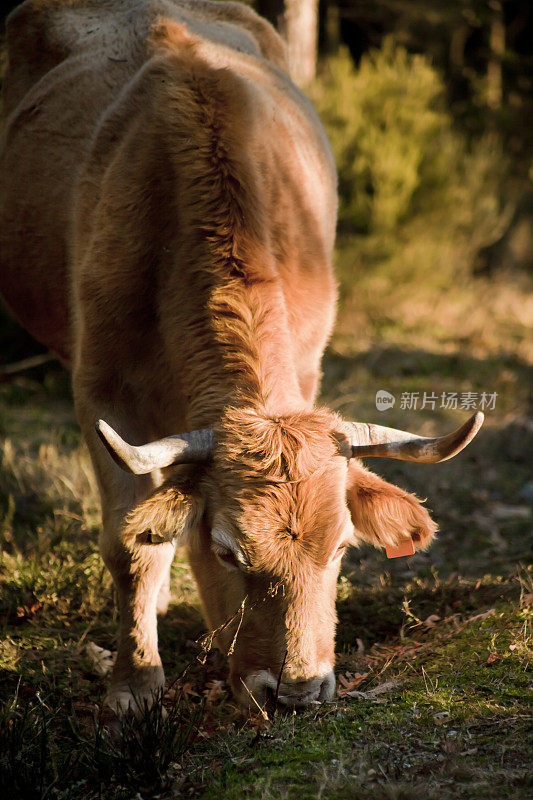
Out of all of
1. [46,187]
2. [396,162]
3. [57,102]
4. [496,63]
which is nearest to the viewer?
[46,187]

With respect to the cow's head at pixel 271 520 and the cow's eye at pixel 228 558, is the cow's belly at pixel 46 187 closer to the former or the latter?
the cow's head at pixel 271 520

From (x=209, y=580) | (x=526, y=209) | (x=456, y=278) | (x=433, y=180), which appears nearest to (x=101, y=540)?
(x=209, y=580)

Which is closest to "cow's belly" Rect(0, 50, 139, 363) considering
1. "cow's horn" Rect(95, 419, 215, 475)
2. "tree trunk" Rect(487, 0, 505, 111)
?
"cow's horn" Rect(95, 419, 215, 475)

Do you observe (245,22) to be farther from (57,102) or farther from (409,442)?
(409,442)

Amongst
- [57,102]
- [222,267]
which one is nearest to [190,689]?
[222,267]

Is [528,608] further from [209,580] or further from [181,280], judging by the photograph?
[181,280]

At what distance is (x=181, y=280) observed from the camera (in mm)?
3498

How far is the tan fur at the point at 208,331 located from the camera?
297 centimetres

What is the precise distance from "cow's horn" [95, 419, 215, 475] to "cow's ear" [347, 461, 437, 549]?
2.05ft

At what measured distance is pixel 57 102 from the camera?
Result: 4.80 m

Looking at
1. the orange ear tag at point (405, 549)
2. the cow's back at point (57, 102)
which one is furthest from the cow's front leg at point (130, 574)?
the cow's back at point (57, 102)

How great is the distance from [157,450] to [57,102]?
285 cm

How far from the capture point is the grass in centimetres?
256

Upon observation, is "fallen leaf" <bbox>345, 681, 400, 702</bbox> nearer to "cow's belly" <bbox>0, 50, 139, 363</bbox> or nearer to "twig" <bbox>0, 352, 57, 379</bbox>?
"cow's belly" <bbox>0, 50, 139, 363</bbox>
